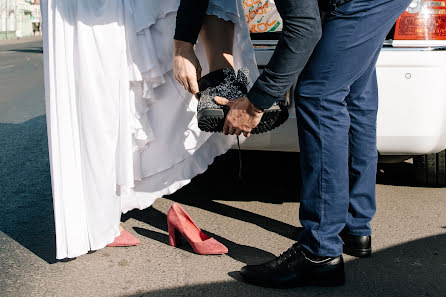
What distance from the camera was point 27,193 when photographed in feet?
11.8

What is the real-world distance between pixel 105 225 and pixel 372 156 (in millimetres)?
1216

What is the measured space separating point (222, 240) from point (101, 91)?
3.01 feet

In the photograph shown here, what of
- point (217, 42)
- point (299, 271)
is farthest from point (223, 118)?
point (299, 271)

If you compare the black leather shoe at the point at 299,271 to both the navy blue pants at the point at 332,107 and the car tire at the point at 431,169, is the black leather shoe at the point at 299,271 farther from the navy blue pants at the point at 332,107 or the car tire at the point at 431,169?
the car tire at the point at 431,169

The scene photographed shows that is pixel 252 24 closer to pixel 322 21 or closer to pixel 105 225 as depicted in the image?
pixel 322 21

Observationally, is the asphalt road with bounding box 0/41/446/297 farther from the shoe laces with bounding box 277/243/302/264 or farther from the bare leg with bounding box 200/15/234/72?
the bare leg with bounding box 200/15/234/72

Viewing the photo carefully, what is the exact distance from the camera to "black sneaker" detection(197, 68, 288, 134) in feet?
Answer: 7.04

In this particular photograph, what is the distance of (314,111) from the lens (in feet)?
7.03

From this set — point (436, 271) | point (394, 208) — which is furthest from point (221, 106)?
point (394, 208)

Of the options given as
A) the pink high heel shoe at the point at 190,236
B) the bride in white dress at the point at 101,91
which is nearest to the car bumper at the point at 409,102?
the bride in white dress at the point at 101,91

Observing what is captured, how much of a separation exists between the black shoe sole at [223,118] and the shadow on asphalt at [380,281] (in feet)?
2.03

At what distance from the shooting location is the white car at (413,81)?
9.12 feet

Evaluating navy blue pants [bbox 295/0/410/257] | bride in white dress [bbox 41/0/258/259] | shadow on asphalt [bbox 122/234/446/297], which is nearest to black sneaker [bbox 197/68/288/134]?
navy blue pants [bbox 295/0/410/257]

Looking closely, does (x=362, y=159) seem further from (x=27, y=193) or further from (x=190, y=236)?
(x=27, y=193)
